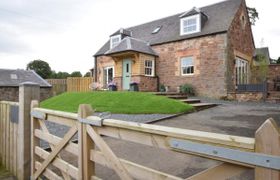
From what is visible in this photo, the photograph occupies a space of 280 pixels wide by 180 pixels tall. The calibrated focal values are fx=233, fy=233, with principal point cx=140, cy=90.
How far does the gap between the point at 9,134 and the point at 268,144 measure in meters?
5.07

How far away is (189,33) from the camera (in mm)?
16703

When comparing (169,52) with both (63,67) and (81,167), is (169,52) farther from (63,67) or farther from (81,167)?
(63,67)

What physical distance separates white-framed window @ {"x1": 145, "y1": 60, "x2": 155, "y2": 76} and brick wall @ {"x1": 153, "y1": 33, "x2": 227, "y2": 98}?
2.46 feet

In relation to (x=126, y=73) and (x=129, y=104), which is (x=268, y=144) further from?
(x=126, y=73)

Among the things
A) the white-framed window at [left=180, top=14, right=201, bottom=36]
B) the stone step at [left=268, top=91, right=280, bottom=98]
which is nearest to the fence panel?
the stone step at [left=268, top=91, right=280, bottom=98]

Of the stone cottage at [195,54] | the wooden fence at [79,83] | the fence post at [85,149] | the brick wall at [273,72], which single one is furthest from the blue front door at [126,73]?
the fence post at [85,149]

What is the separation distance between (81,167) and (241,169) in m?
1.88

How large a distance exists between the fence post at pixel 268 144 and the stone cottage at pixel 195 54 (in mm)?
14113

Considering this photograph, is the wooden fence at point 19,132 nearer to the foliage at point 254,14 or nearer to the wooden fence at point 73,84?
the wooden fence at point 73,84

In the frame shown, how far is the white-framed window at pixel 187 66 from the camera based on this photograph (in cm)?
1631

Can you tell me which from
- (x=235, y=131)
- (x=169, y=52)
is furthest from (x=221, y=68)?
(x=235, y=131)

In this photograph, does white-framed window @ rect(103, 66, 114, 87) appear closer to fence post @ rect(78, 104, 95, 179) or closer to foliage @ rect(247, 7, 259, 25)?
fence post @ rect(78, 104, 95, 179)

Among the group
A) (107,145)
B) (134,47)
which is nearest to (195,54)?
(134,47)

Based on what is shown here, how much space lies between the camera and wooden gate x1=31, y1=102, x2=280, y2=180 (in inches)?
53.1
